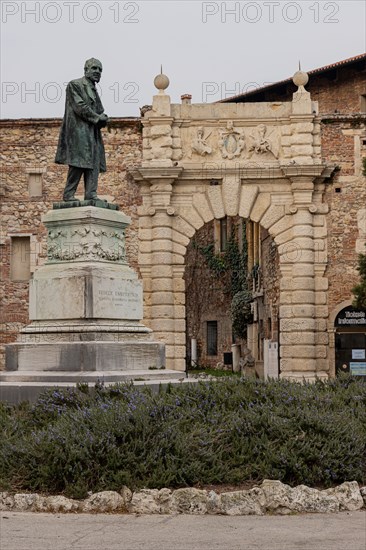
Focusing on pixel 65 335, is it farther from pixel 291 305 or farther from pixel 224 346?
pixel 224 346

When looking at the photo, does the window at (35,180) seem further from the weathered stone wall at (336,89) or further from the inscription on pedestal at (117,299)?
the inscription on pedestal at (117,299)

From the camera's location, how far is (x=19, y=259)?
27.8 metres

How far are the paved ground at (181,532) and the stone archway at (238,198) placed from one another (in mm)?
18355

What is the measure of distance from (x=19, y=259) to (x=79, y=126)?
1563 centimetres

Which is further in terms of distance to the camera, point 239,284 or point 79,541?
point 239,284

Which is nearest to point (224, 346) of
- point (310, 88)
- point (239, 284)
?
point (239, 284)

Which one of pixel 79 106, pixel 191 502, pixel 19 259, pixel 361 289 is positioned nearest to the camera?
pixel 191 502

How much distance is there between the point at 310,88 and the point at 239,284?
9.41 metres

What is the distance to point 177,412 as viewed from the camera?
30.9 ft

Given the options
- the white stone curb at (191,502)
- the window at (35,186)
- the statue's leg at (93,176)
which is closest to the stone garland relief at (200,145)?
the window at (35,186)

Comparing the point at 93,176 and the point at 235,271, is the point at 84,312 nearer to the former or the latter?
the point at 93,176

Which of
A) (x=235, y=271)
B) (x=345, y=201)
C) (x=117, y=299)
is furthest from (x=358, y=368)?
(x=117, y=299)

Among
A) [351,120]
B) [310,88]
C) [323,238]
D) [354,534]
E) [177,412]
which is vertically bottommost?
[354,534]

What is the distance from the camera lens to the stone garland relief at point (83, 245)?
12.1 m
